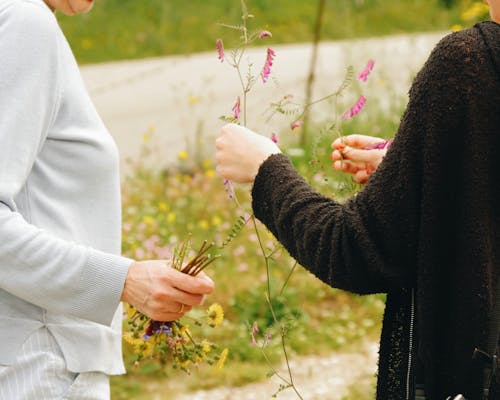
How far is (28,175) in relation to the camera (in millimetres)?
1529

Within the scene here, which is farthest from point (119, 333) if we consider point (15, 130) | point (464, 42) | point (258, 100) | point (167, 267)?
point (258, 100)

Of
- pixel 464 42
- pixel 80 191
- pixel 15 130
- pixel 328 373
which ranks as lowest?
pixel 328 373

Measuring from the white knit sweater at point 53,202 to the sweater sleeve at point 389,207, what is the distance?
1.06ft

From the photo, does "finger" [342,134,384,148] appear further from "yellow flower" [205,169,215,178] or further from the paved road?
the paved road

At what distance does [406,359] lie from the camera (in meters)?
1.46

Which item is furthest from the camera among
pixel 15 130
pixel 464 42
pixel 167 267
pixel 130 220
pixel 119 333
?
pixel 130 220

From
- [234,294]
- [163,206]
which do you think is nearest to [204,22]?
[163,206]

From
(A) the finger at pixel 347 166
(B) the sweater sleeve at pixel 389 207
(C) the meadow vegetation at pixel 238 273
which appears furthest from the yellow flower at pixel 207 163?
(B) the sweater sleeve at pixel 389 207

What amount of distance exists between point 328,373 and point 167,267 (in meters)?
2.56

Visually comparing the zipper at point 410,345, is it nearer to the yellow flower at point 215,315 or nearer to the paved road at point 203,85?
the yellow flower at point 215,315

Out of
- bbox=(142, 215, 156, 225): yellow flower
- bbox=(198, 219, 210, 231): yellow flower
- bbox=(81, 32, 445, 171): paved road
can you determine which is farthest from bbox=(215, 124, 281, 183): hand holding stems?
bbox=(81, 32, 445, 171): paved road

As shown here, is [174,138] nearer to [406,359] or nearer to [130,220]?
[130,220]

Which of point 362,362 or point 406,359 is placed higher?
point 406,359

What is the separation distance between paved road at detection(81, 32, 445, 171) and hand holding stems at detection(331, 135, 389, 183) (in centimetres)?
420
